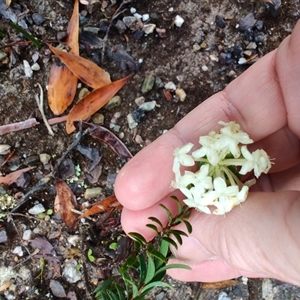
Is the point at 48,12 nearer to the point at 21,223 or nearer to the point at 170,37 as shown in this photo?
the point at 170,37

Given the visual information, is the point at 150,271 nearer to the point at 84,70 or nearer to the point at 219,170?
the point at 219,170

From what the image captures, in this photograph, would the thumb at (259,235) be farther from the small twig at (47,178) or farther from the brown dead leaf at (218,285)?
the small twig at (47,178)

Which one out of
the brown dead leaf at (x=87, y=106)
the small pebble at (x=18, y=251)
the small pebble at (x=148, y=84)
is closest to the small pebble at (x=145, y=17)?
the small pebble at (x=148, y=84)

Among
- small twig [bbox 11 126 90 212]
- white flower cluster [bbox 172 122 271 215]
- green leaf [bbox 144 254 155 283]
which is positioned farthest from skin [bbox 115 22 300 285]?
small twig [bbox 11 126 90 212]

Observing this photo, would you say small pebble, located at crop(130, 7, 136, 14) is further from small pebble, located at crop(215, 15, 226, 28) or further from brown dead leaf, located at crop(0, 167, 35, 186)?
brown dead leaf, located at crop(0, 167, 35, 186)

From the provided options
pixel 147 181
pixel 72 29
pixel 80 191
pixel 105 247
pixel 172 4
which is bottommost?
pixel 105 247

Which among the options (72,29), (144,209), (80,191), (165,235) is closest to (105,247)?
(80,191)

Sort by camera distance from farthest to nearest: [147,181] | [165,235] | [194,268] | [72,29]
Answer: [72,29], [194,268], [147,181], [165,235]
